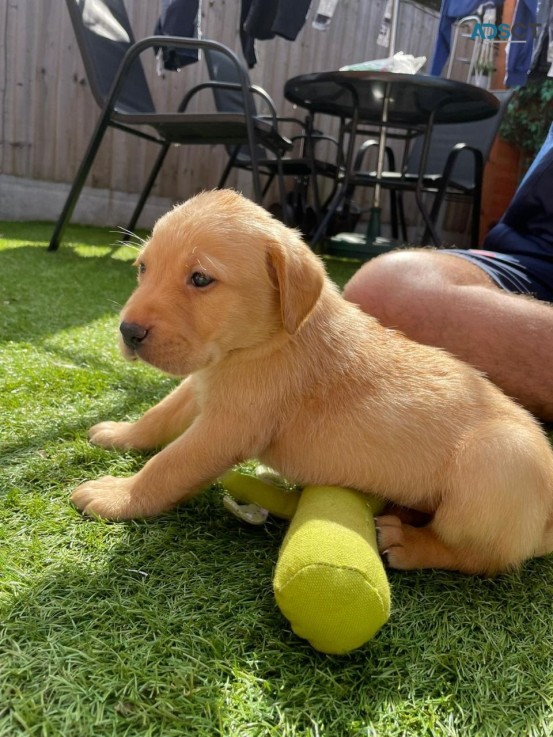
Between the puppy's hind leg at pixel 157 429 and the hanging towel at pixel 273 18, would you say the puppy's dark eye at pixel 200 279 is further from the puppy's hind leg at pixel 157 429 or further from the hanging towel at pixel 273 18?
the hanging towel at pixel 273 18

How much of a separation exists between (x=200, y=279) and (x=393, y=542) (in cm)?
79

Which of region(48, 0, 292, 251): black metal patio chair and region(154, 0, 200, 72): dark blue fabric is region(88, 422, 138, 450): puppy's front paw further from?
region(154, 0, 200, 72): dark blue fabric

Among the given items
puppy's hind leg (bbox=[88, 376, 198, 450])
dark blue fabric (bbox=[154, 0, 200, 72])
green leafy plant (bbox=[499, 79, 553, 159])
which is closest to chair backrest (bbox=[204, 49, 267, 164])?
dark blue fabric (bbox=[154, 0, 200, 72])

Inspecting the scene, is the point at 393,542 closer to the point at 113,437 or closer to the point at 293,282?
the point at 293,282

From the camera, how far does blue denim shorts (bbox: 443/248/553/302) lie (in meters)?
2.66

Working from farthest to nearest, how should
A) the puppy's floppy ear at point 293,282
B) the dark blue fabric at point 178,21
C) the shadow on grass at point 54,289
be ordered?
the dark blue fabric at point 178,21 < the shadow on grass at point 54,289 < the puppy's floppy ear at point 293,282

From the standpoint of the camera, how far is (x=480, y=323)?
2.29 metres

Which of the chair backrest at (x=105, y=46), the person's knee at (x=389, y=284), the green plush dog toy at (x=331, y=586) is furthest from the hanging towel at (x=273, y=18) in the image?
the green plush dog toy at (x=331, y=586)

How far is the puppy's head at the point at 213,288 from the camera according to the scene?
145 centimetres

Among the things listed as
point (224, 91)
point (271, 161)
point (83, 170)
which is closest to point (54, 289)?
point (83, 170)

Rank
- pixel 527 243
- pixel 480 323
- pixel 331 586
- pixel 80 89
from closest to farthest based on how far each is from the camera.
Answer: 1. pixel 331 586
2. pixel 480 323
3. pixel 527 243
4. pixel 80 89

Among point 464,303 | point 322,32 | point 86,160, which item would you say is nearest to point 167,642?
point 464,303

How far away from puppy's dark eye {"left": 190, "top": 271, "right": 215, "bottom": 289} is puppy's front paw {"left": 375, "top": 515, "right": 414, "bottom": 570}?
0.72m

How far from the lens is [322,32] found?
9.07 m
